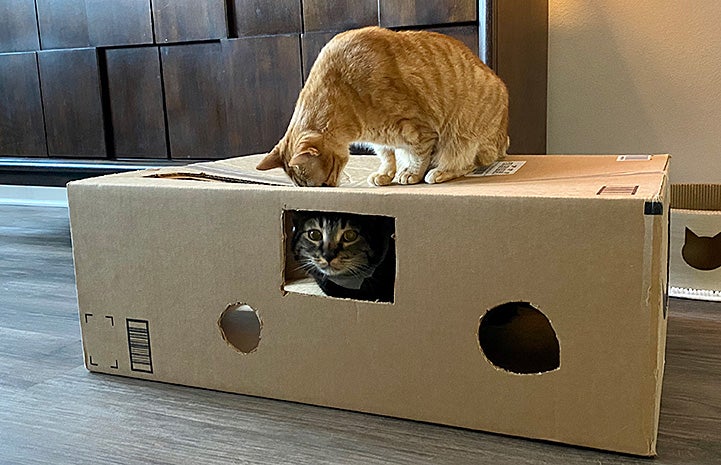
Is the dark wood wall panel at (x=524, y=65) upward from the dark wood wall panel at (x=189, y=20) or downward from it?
downward

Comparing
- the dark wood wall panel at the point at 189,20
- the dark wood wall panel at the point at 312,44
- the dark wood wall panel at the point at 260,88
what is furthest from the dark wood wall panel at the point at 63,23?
the dark wood wall panel at the point at 312,44

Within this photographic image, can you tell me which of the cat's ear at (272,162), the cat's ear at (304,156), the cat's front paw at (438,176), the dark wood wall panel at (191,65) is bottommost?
the cat's front paw at (438,176)

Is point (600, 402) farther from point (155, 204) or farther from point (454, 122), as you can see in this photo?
point (155, 204)

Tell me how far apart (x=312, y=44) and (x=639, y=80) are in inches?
35.9

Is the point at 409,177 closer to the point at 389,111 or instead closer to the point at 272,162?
the point at 389,111

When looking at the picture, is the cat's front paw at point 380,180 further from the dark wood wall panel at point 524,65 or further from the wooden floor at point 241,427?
the dark wood wall panel at point 524,65

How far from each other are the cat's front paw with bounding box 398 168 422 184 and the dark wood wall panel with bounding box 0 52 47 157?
1393 millimetres

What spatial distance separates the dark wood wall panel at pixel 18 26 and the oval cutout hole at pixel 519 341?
1.57 metres

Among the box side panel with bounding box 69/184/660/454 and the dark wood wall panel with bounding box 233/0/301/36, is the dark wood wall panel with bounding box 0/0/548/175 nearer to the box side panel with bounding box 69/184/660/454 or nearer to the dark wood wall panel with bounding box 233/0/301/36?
the dark wood wall panel with bounding box 233/0/301/36

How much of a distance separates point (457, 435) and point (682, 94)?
4.58 feet

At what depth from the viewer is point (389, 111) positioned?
1.04m

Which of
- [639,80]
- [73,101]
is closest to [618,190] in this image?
[639,80]

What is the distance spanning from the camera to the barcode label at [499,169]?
106cm

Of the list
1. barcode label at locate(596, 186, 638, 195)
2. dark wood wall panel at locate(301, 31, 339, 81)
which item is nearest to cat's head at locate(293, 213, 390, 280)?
barcode label at locate(596, 186, 638, 195)
